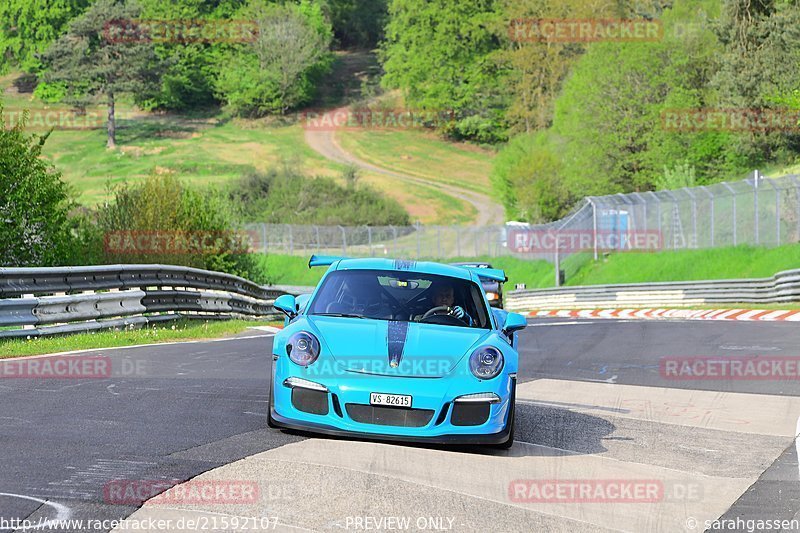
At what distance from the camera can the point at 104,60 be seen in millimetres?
120250

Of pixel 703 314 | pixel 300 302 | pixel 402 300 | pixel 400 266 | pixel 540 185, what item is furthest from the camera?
pixel 540 185

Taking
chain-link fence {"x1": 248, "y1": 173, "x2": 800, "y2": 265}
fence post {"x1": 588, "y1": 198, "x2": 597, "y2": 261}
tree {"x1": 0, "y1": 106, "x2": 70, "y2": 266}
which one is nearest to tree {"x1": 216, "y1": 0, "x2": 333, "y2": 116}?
chain-link fence {"x1": 248, "y1": 173, "x2": 800, "y2": 265}

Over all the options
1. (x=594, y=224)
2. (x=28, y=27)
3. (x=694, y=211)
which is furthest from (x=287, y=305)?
(x=28, y=27)

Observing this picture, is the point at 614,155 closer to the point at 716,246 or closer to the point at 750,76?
the point at 750,76

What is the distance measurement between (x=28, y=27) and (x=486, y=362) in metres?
142

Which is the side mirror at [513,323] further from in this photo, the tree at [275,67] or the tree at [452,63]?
the tree at [275,67]

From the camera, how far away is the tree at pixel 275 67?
414ft

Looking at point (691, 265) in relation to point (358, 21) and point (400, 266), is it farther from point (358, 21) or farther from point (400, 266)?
point (358, 21)

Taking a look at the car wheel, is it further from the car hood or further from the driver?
the driver

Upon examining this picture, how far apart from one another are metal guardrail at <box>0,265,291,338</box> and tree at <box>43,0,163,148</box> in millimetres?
98429

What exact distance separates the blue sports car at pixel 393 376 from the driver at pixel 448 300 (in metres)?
0.06

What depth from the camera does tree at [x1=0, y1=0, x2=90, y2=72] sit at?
139 meters

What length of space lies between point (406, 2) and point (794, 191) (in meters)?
92.4

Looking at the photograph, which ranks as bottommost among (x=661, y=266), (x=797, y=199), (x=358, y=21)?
(x=661, y=266)
